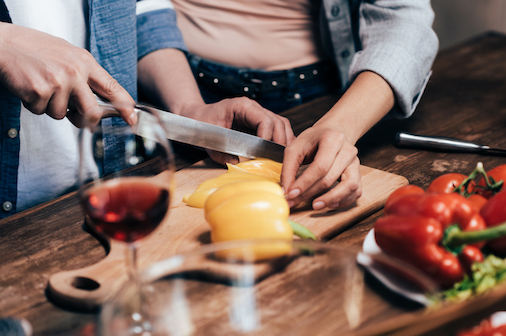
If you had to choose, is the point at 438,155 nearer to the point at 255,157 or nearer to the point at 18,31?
the point at 255,157

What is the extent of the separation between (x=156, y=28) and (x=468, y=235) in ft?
3.77

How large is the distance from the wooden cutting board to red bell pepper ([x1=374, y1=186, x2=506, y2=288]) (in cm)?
20

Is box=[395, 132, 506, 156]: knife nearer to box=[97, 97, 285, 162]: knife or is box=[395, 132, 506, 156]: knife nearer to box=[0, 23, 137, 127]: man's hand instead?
box=[97, 97, 285, 162]: knife

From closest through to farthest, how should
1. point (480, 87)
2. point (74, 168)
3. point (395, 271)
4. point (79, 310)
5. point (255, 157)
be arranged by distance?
1. point (395, 271)
2. point (79, 310)
3. point (255, 157)
4. point (74, 168)
5. point (480, 87)

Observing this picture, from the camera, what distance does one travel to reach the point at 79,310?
70 cm

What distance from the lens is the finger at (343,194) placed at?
0.88 meters

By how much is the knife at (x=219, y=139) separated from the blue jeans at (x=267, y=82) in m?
0.48

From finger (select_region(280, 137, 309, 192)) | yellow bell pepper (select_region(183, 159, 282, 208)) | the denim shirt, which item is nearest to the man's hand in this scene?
the denim shirt

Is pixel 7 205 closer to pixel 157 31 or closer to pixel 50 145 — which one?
pixel 50 145

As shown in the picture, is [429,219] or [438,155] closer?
[429,219]

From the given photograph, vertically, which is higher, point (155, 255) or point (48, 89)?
point (48, 89)

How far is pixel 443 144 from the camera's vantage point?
1.11m

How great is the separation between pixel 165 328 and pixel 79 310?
21 centimetres

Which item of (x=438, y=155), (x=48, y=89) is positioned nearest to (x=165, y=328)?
(x=48, y=89)
